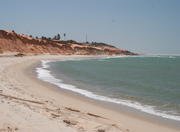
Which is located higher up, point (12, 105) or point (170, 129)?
point (12, 105)

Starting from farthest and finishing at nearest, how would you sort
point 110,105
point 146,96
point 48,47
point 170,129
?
point 48,47
point 146,96
point 110,105
point 170,129

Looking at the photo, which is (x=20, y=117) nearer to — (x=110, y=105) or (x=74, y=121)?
(x=74, y=121)

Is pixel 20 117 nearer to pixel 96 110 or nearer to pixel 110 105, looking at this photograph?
pixel 96 110

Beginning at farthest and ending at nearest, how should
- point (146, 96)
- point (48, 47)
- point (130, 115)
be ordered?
point (48, 47), point (146, 96), point (130, 115)

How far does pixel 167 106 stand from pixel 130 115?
2835 mm

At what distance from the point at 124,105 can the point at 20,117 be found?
→ 5.82 m

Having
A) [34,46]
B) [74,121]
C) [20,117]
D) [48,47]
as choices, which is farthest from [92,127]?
[48,47]

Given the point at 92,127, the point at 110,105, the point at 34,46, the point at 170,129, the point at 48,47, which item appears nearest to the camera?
the point at 92,127

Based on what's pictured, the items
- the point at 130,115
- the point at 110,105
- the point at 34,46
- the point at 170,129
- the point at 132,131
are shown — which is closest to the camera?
the point at 132,131

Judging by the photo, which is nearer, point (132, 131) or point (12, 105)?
point (132, 131)

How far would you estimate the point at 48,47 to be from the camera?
90.4 metres

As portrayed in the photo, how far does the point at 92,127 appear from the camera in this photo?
7133mm

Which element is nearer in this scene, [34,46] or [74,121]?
[74,121]

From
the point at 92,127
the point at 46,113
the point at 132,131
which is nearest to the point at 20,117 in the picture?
the point at 46,113
